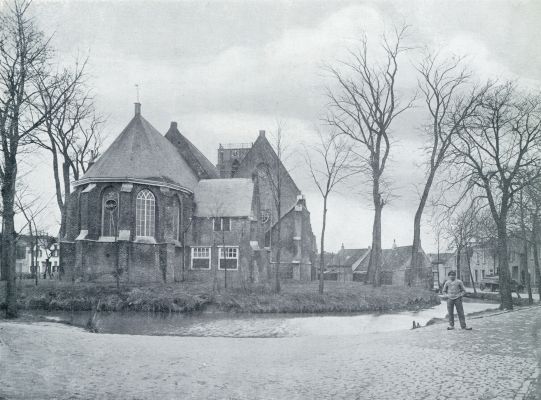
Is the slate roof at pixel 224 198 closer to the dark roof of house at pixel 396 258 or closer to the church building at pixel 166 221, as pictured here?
the church building at pixel 166 221

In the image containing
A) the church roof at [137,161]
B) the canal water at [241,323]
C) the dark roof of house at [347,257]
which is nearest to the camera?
the canal water at [241,323]

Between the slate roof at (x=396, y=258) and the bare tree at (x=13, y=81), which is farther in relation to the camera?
the slate roof at (x=396, y=258)

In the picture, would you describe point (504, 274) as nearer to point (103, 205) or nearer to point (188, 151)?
point (103, 205)

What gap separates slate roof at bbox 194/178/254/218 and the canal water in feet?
56.0

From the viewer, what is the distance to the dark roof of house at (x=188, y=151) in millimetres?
48562

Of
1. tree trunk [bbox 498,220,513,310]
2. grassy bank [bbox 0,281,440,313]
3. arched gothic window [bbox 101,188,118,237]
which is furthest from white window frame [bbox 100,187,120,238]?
tree trunk [bbox 498,220,513,310]

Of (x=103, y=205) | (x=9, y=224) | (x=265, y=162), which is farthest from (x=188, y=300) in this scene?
(x=265, y=162)

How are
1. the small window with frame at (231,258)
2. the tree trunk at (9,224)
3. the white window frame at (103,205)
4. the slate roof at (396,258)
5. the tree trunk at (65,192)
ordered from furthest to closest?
the slate roof at (396,258) < the small window with frame at (231,258) < the tree trunk at (65,192) < the white window frame at (103,205) < the tree trunk at (9,224)

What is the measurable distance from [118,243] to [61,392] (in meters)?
28.9

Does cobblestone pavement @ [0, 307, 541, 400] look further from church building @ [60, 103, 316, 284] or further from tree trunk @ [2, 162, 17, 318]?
church building @ [60, 103, 316, 284]

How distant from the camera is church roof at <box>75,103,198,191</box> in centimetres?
3703

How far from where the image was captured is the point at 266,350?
1232cm

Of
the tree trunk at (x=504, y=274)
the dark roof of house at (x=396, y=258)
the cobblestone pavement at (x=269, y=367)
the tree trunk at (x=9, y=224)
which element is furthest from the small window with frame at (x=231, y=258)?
the dark roof of house at (x=396, y=258)

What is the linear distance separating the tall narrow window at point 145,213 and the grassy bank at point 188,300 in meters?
8.26
